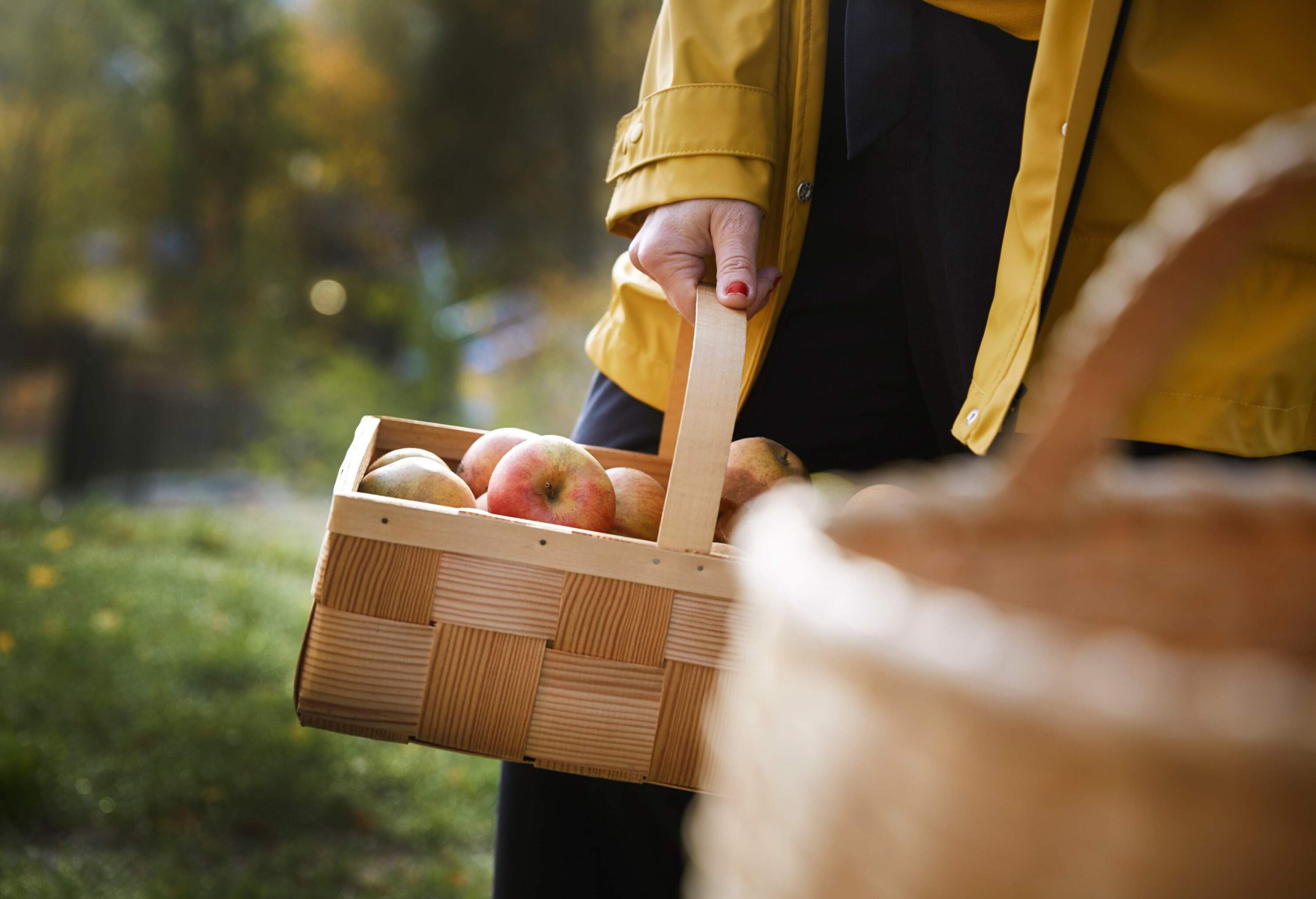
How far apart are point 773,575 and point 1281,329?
768 mm

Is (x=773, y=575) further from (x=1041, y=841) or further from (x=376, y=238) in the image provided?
(x=376, y=238)

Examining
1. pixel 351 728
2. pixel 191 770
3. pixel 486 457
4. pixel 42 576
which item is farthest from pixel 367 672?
pixel 42 576

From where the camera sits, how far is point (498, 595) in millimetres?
793

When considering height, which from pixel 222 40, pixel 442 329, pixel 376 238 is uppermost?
pixel 222 40

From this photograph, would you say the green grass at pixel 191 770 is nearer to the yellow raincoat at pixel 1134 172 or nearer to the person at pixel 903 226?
the person at pixel 903 226

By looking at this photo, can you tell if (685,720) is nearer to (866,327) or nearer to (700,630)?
(700,630)

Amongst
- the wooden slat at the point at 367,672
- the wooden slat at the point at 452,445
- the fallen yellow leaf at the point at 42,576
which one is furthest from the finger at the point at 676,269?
A: the fallen yellow leaf at the point at 42,576

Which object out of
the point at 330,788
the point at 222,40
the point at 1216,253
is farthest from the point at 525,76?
the point at 1216,253

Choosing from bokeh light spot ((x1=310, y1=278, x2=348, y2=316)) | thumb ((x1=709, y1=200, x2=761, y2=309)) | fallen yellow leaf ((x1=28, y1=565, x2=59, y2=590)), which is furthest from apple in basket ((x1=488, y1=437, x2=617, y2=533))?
bokeh light spot ((x1=310, y1=278, x2=348, y2=316))

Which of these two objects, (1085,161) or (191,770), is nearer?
(1085,161)

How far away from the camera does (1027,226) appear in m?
0.94

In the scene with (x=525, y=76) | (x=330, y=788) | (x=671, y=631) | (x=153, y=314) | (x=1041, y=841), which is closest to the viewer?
(x=1041, y=841)

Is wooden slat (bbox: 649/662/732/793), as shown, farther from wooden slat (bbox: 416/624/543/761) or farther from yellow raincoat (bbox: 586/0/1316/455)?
yellow raincoat (bbox: 586/0/1316/455)

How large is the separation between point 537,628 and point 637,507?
0.92 feet
